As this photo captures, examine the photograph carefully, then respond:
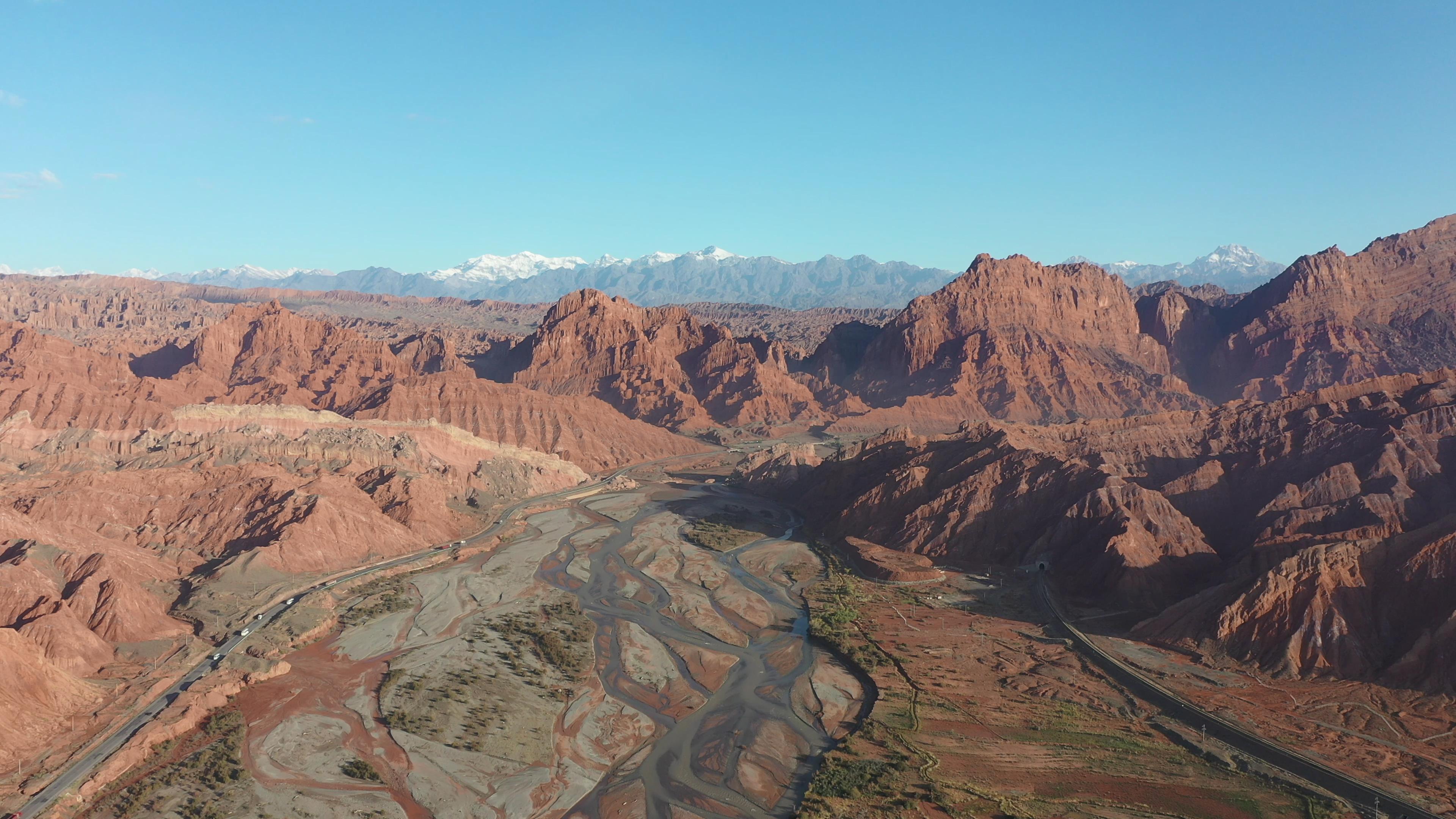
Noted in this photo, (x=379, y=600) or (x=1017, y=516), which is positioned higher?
(x=1017, y=516)

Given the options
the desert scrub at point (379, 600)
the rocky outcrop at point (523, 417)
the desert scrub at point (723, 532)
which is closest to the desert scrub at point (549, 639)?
the desert scrub at point (379, 600)

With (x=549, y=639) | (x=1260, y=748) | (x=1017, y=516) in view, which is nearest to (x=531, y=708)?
(x=549, y=639)

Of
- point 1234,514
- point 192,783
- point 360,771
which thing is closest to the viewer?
point 192,783

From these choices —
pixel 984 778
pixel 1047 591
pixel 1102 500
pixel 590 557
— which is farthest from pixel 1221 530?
pixel 590 557

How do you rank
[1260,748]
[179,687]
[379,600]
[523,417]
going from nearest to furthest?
[1260,748] < [179,687] < [379,600] < [523,417]

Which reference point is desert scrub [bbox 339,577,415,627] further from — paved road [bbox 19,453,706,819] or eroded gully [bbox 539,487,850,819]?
eroded gully [bbox 539,487,850,819]

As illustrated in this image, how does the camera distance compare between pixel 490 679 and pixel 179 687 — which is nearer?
pixel 179 687

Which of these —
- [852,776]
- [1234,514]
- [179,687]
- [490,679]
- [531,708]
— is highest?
[1234,514]

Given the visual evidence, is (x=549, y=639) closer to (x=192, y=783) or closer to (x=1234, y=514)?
(x=192, y=783)
